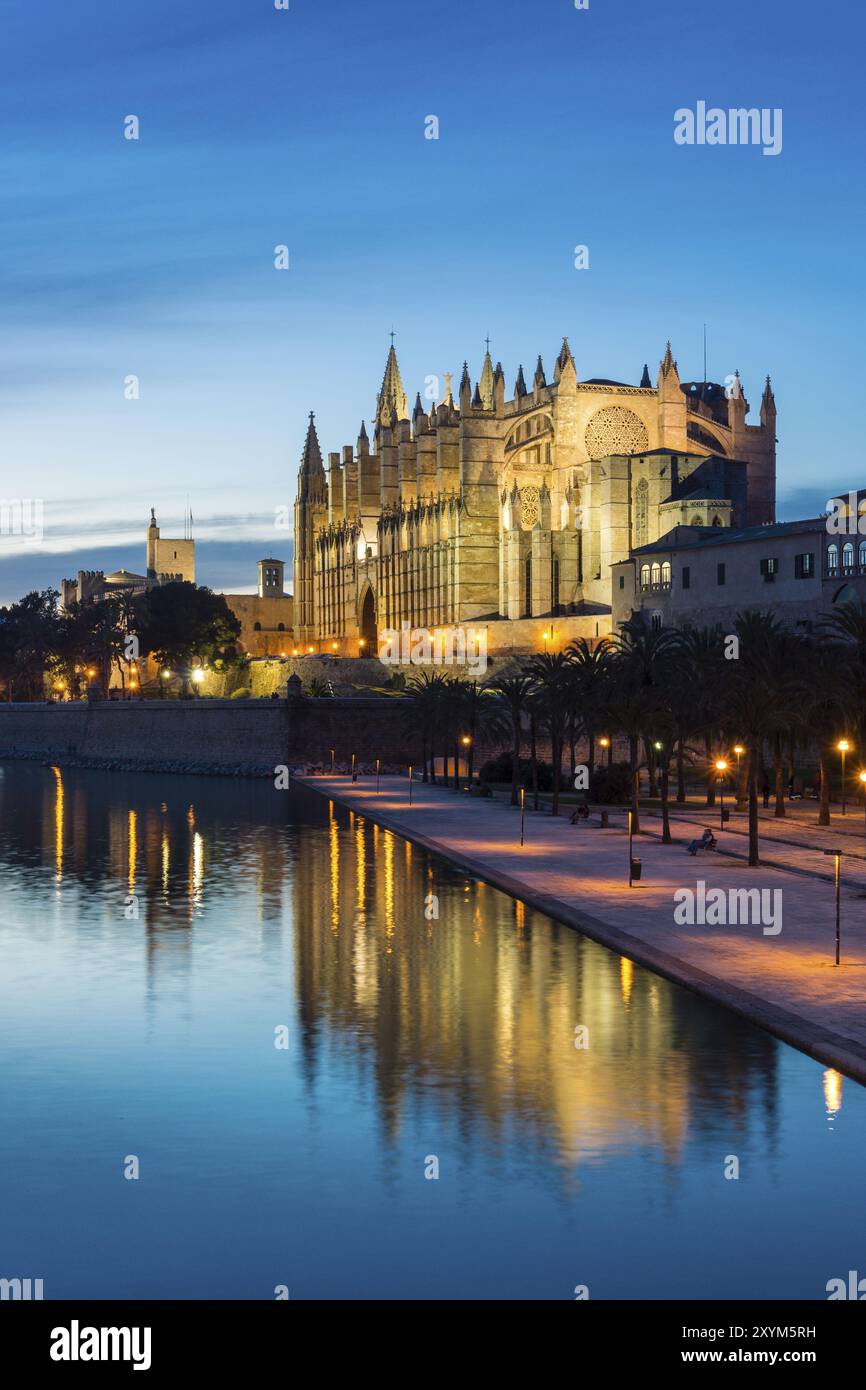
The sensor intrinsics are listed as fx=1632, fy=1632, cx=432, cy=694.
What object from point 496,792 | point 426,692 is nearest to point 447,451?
point 426,692

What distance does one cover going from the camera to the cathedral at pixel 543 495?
346ft

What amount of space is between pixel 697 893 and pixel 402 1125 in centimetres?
1814

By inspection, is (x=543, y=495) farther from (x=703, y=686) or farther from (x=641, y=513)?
(x=703, y=686)

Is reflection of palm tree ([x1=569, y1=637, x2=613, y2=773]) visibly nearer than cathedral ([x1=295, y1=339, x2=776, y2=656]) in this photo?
Yes

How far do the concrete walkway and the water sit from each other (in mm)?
645

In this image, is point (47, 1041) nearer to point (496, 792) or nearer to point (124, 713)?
point (496, 792)

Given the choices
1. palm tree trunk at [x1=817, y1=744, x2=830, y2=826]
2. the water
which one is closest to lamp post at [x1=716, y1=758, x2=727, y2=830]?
palm tree trunk at [x1=817, y1=744, x2=830, y2=826]

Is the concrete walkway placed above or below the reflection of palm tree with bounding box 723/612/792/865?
below

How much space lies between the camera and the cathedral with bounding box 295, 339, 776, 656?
10538cm

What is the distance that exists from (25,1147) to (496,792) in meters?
61.2

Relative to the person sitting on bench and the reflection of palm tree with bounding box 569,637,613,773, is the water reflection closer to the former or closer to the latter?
the person sitting on bench

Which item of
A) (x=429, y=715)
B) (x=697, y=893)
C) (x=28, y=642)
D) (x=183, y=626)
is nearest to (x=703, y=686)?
(x=697, y=893)

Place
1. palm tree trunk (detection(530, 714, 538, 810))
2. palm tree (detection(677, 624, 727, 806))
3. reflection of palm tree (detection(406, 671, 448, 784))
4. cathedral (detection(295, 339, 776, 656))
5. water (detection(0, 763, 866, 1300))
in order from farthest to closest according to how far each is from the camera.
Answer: cathedral (detection(295, 339, 776, 656)) < reflection of palm tree (detection(406, 671, 448, 784)) < palm tree trunk (detection(530, 714, 538, 810)) < palm tree (detection(677, 624, 727, 806)) < water (detection(0, 763, 866, 1300))

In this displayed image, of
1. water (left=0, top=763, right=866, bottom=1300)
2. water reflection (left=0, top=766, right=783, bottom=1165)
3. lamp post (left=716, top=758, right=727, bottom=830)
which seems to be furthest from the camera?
lamp post (left=716, top=758, right=727, bottom=830)
